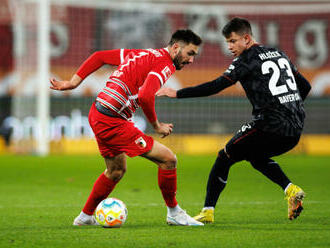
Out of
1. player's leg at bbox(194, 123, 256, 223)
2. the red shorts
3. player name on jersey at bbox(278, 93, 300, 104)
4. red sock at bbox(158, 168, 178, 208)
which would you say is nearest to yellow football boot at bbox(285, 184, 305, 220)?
player's leg at bbox(194, 123, 256, 223)

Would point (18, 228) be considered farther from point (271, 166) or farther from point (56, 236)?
point (271, 166)

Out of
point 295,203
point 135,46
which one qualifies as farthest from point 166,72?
point 135,46

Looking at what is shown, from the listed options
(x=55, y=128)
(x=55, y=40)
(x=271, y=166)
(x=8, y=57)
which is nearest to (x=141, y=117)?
(x=55, y=128)

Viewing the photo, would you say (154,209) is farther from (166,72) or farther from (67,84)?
A: (166,72)

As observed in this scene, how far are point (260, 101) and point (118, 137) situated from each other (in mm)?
1322

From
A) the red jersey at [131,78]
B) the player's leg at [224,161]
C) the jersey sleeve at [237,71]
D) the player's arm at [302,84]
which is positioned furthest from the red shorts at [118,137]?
the player's arm at [302,84]

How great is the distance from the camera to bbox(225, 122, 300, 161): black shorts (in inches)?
240

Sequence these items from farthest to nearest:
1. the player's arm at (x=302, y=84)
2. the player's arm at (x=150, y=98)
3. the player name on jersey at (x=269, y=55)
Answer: the player's arm at (x=302, y=84) → the player name on jersey at (x=269, y=55) → the player's arm at (x=150, y=98)

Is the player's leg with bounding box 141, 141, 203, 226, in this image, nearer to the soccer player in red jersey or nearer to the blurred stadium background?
the soccer player in red jersey

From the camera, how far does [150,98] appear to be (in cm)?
554

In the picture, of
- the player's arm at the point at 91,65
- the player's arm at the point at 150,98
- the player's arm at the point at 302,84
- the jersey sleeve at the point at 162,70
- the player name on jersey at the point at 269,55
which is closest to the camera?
the player's arm at the point at 150,98

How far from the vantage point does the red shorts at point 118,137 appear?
583 centimetres

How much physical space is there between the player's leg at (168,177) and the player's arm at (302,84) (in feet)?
4.83

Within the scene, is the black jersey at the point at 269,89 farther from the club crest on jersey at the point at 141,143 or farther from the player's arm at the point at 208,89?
the club crest on jersey at the point at 141,143
